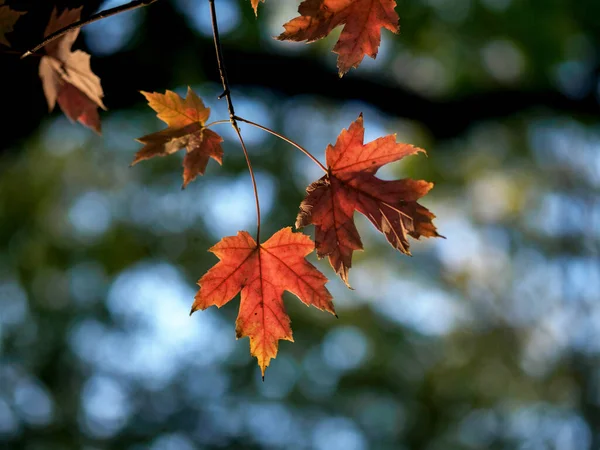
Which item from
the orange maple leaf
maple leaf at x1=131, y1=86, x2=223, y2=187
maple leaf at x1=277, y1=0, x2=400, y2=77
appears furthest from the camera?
the orange maple leaf

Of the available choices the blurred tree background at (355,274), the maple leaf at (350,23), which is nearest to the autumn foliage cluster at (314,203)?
the maple leaf at (350,23)

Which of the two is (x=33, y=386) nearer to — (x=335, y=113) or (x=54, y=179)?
(x=54, y=179)

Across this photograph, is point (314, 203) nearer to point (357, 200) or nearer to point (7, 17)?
point (357, 200)

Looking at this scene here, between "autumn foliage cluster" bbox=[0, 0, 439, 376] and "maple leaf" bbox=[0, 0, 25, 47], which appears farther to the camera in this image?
"maple leaf" bbox=[0, 0, 25, 47]

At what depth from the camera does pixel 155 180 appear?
8039 millimetres

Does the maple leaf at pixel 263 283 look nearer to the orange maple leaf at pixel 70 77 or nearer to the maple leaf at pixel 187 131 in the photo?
the maple leaf at pixel 187 131

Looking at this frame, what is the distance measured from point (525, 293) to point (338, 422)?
13.3 ft

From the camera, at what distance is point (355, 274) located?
8641 millimetres

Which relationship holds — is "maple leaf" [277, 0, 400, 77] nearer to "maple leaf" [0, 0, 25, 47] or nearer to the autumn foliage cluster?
the autumn foliage cluster

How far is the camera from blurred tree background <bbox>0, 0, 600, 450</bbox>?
648 cm

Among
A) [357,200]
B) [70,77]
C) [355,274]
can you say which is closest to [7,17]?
[70,77]

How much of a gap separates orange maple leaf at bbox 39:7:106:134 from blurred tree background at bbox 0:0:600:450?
3.59 metres

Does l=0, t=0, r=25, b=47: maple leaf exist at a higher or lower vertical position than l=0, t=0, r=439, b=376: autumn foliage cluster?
higher

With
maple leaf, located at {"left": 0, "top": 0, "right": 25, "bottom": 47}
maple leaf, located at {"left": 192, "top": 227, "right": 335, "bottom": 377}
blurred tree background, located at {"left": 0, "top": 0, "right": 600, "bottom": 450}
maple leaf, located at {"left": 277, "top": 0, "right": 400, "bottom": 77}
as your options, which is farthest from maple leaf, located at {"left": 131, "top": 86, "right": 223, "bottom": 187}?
blurred tree background, located at {"left": 0, "top": 0, "right": 600, "bottom": 450}
